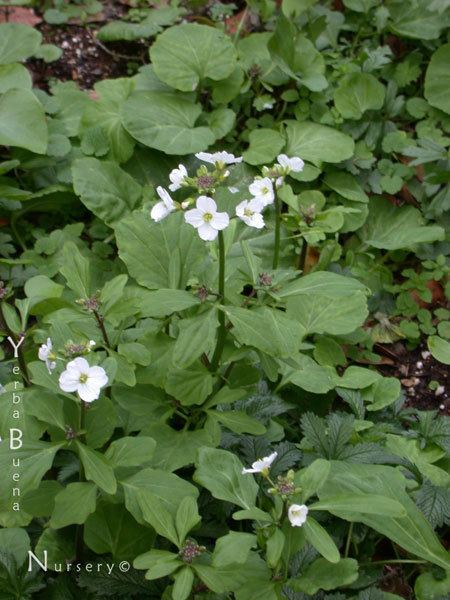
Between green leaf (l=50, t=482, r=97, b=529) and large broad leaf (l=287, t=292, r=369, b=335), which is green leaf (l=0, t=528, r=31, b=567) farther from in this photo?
large broad leaf (l=287, t=292, r=369, b=335)

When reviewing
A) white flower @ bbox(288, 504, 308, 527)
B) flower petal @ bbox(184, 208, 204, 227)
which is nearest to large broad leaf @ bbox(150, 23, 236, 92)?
flower petal @ bbox(184, 208, 204, 227)

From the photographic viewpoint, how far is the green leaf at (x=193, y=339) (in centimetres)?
180

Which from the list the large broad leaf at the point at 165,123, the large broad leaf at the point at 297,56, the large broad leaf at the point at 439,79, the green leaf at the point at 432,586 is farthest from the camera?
the large broad leaf at the point at 439,79

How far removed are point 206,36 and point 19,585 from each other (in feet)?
8.29

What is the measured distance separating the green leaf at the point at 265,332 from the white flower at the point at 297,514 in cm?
38

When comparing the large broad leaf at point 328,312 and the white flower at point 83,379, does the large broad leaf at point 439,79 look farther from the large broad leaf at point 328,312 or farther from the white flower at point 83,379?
the white flower at point 83,379

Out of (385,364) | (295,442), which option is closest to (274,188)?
(295,442)

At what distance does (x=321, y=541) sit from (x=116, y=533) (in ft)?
2.19

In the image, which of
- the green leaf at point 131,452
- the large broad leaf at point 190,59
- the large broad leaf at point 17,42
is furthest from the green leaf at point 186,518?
the large broad leaf at point 17,42

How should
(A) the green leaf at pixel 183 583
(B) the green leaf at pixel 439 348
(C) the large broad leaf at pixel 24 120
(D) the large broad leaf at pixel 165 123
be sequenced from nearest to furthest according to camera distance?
1. (A) the green leaf at pixel 183 583
2. (B) the green leaf at pixel 439 348
3. (C) the large broad leaf at pixel 24 120
4. (D) the large broad leaf at pixel 165 123

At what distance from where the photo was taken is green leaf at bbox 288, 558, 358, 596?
1823mm

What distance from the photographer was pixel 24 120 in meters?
3.05

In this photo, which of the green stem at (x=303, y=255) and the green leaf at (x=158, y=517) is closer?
the green leaf at (x=158, y=517)

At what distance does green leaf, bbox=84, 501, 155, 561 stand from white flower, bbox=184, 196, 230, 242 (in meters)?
0.88
